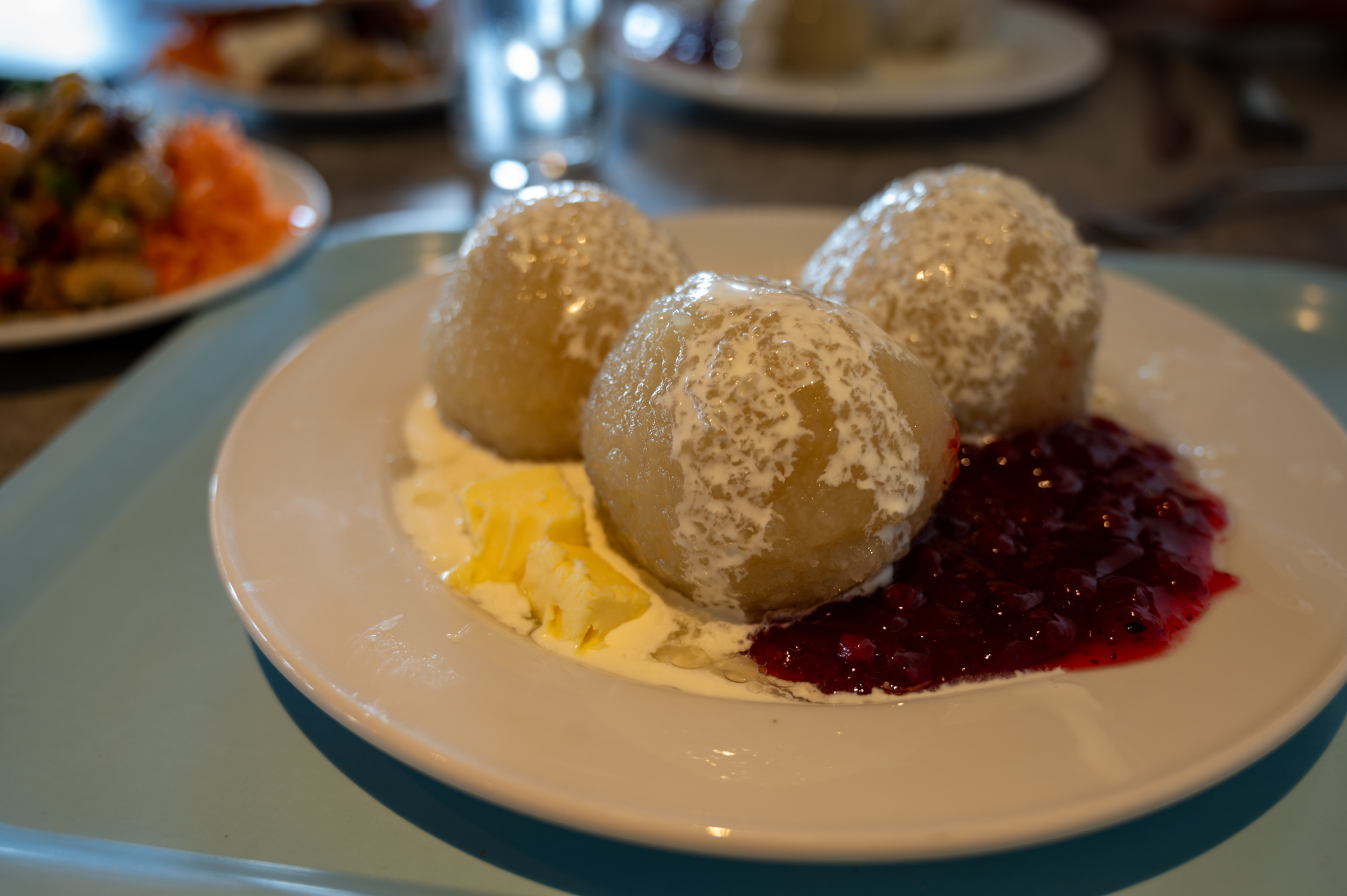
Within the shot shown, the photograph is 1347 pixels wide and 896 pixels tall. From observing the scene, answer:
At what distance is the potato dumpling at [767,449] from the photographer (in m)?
1.28

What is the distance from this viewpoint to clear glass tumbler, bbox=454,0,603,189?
3104 millimetres

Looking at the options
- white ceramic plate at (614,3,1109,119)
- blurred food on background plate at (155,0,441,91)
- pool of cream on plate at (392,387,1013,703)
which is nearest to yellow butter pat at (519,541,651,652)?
pool of cream on plate at (392,387,1013,703)

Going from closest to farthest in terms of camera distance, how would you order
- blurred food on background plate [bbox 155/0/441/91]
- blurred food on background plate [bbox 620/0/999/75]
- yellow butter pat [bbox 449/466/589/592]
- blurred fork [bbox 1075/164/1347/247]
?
yellow butter pat [bbox 449/466/589/592], blurred fork [bbox 1075/164/1347/247], blurred food on background plate [bbox 620/0/999/75], blurred food on background plate [bbox 155/0/441/91]

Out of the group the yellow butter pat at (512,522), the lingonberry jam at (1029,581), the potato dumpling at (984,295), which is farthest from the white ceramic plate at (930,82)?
the yellow butter pat at (512,522)

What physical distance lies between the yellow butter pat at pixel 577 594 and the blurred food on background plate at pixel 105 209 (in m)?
1.58

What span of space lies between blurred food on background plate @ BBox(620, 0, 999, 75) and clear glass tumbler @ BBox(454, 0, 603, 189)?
691 mm

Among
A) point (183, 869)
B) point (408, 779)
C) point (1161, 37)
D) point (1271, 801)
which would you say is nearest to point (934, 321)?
point (1271, 801)

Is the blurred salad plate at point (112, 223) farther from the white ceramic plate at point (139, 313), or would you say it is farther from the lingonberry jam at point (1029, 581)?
the lingonberry jam at point (1029, 581)

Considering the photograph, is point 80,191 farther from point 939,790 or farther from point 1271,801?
point 1271,801

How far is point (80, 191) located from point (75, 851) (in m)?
1.97

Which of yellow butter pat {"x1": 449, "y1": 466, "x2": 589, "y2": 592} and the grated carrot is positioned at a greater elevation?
the grated carrot

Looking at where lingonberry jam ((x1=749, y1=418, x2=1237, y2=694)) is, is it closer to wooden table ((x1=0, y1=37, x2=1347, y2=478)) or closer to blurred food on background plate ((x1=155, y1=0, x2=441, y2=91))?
wooden table ((x1=0, y1=37, x2=1347, y2=478))

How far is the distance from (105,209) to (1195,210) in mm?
3241

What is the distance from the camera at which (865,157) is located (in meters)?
3.63
